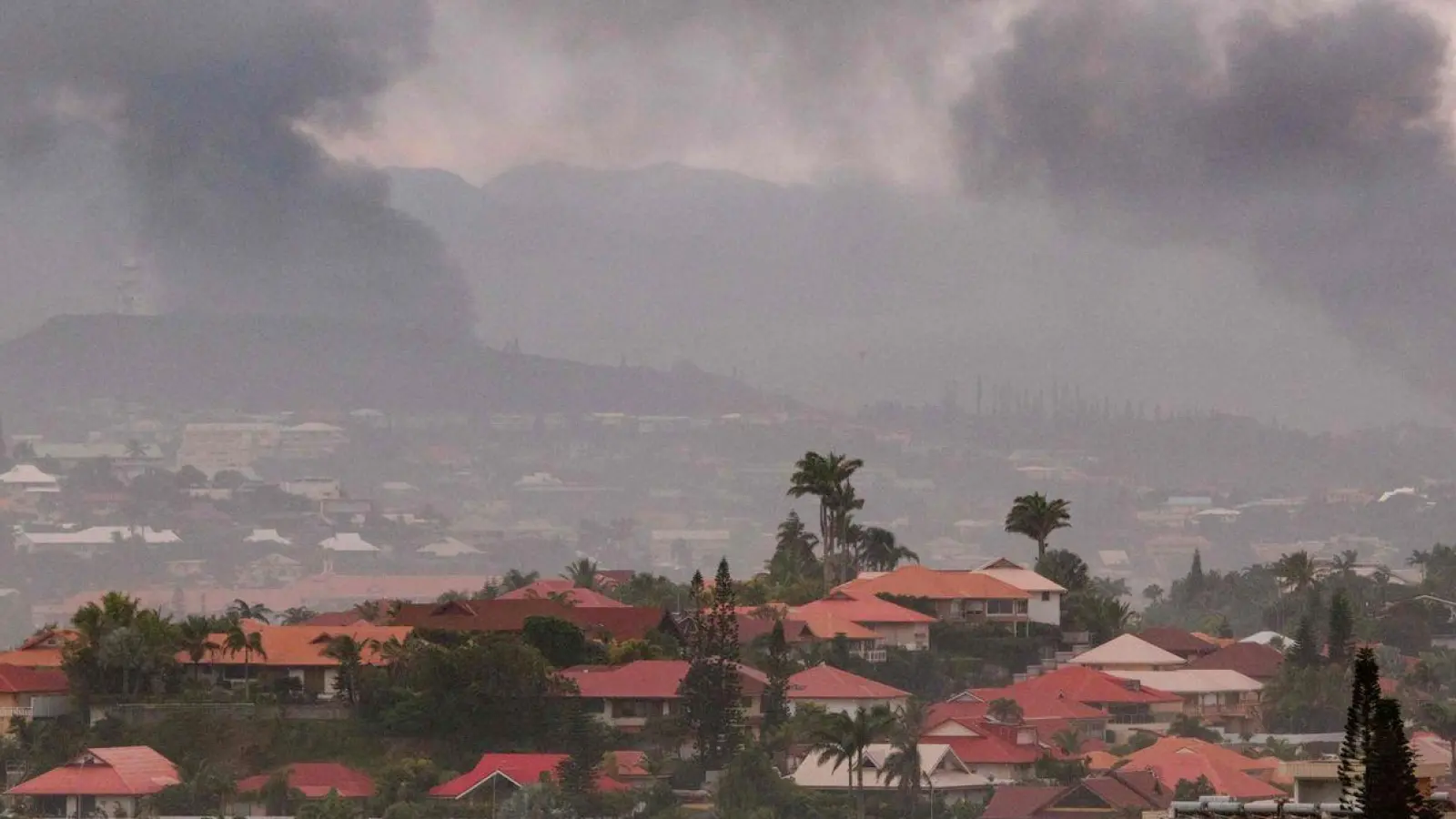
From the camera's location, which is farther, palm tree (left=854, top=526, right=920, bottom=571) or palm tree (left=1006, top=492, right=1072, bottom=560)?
palm tree (left=854, top=526, right=920, bottom=571)

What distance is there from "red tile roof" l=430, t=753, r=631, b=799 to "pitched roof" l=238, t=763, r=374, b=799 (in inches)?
96.5

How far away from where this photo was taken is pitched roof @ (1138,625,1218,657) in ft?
520

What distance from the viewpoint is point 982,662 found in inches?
5453

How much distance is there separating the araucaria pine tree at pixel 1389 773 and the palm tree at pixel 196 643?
2911 inches

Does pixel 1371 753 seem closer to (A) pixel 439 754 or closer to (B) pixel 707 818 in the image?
(B) pixel 707 818

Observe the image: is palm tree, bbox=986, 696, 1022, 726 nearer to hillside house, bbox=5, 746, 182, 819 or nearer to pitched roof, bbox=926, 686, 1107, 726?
pitched roof, bbox=926, 686, 1107, 726

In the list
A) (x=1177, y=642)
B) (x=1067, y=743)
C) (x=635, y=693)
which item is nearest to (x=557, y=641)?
(x=635, y=693)

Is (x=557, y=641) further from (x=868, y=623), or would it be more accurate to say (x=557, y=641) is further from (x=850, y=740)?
(x=868, y=623)

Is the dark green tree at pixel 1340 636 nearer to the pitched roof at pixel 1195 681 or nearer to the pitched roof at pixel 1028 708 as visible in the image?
the pitched roof at pixel 1195 681

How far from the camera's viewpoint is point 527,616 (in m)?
129

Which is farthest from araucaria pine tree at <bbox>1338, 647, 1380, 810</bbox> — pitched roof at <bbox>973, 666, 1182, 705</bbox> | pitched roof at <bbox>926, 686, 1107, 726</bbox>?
pitched roof at <bbox>973, 666, 1182, 705</bbox>

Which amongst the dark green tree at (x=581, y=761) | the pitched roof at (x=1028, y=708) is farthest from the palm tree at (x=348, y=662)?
the pitched roof at (x=1028, y=708)

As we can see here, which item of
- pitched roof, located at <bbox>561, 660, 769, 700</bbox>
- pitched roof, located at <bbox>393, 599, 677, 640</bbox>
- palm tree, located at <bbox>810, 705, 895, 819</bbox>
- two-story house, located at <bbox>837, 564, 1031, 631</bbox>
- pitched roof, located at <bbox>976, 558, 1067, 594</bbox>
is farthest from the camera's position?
pitched roof, located at <bbox>976, 558, 1067, 594</bbox>

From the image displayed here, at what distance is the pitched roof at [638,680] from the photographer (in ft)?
385
